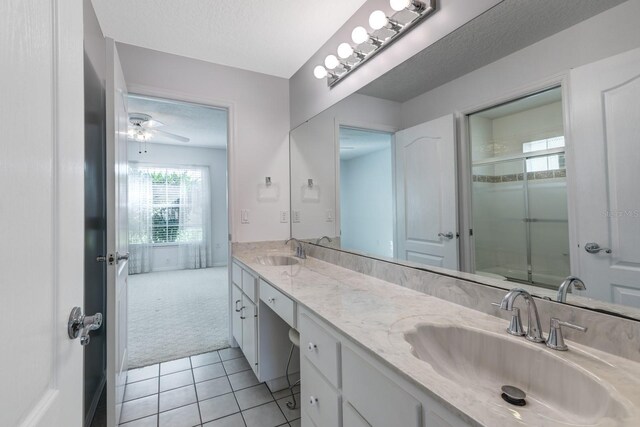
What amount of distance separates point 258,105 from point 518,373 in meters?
2.58

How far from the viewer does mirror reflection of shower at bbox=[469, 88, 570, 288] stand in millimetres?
939

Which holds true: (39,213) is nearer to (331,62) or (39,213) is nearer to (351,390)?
(351,390)

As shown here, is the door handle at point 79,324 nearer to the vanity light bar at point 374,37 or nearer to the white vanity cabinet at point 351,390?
the white vanity cabinet at point 351,390

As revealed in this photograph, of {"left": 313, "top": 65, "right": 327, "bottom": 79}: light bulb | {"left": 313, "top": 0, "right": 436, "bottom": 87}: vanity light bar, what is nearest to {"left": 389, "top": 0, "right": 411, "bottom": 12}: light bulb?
{"left": 313, "top": 0, "right": 436, "bottom": 87}: vanity light bar

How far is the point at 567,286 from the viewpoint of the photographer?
35.2 inches

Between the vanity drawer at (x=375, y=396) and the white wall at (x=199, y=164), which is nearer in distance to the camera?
the vanity drawer at (x=375, y=396)

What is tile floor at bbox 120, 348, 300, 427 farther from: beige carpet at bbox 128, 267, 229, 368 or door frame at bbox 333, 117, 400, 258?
door frame at bbox 333, 117, 400, 258

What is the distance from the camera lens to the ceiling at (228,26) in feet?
5.84

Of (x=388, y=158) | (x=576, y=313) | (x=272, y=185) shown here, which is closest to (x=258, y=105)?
→ (x=272, y=185)

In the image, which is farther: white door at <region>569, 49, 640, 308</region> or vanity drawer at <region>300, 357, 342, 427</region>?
vanity drawer at <region>300, 357, 342, 427</region>

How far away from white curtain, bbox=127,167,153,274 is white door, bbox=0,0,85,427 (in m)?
5.49

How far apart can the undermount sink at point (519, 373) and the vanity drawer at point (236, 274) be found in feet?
5.28

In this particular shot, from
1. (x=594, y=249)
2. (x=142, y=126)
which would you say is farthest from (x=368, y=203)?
(x=142, y=126)

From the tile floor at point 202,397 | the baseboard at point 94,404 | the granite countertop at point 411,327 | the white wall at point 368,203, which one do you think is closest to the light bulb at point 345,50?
the white wall at point 368,203
